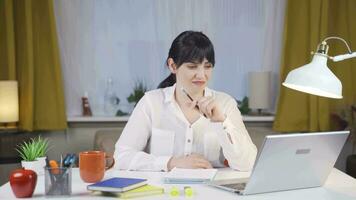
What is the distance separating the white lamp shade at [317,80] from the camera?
4.75 ft

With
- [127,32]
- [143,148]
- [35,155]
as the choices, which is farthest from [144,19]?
[35,155]

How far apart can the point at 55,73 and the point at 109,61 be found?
1.36 ft

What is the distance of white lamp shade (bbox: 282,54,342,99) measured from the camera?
145 cm

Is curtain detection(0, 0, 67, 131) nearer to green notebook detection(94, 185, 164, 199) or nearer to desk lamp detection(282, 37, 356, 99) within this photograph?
green notebook detection(94, 185, 164, 199)

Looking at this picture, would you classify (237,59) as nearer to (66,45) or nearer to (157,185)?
(66,45)

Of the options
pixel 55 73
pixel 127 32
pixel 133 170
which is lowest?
pixel 133 170

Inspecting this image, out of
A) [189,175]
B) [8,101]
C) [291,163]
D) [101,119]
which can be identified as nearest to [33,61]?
[8,101]

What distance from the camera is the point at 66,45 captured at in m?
3.63

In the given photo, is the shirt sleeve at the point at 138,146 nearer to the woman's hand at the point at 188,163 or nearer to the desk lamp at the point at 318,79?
the woman's hand at the point at 188,163

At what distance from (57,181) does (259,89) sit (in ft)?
7.84

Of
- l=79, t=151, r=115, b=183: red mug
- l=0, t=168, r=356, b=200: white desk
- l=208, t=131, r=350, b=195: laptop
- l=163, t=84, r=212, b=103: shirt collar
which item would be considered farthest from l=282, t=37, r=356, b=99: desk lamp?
l=163, t=84, r=212, b=103: shirt collar

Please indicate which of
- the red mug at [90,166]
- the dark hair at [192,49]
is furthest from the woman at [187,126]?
the red mug at [90,166]

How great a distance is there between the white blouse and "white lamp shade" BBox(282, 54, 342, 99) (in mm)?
516

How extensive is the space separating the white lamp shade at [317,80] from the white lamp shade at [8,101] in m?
2.24
